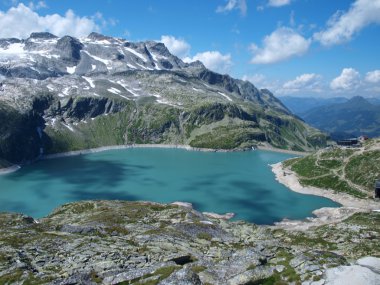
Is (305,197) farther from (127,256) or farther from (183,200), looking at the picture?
(127,256)

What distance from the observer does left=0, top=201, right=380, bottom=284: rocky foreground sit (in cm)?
3359

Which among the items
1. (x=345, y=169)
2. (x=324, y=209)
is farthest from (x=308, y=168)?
(x=324, y=209)

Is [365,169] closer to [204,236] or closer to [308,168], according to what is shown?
[308,168]

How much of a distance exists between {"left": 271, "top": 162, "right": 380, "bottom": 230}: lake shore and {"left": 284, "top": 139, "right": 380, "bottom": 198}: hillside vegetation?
3.25 meters

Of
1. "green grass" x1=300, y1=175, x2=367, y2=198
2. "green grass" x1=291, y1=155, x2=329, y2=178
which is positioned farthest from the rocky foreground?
"green grass" x1=291, y1=155, x2=329, y2=178

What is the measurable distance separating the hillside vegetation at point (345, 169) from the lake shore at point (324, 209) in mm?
3253

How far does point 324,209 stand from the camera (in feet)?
421

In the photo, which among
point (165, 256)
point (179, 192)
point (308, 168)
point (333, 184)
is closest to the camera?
point (165, 256)

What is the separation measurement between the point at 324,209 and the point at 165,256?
3861 inches

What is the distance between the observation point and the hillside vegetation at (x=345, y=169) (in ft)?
484

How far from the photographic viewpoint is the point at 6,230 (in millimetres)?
62375

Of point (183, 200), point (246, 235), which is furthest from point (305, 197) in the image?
point (246, 235)

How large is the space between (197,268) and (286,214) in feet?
308

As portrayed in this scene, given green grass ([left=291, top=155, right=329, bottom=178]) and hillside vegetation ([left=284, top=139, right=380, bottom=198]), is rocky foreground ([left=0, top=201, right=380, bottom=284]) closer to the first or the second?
hillside vegetation ([left=284, top=139, right=380, bottom=198])
